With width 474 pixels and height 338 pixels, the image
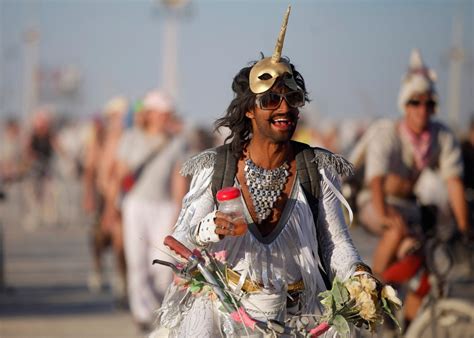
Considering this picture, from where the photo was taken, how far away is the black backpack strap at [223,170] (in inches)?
256

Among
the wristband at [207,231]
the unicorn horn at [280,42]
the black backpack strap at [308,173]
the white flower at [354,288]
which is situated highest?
the unicorn horn at [280,42]

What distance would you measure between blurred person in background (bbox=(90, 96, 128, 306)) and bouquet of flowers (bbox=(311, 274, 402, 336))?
28.0 feet

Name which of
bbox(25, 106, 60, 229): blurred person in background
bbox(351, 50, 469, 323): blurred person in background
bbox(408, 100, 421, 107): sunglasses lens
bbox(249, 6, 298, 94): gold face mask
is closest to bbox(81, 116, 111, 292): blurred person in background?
bbox(351, 50, 469, 323): blurred person in background

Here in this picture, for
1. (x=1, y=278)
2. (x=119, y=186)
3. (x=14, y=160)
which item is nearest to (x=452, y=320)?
(x=119, y=186)

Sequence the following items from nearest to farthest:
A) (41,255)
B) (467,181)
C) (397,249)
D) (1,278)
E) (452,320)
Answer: (452,320) → (397,249) → (467,181) → (1,278) → (41,255)

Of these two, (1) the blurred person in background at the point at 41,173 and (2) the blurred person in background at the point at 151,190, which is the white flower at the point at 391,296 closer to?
(2) the blurred person in background at the point at 151,190

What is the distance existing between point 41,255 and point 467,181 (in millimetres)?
9217

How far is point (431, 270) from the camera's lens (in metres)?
10.0

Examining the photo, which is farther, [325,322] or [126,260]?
[126,260]

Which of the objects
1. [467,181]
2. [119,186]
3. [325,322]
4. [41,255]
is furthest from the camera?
[41,255]

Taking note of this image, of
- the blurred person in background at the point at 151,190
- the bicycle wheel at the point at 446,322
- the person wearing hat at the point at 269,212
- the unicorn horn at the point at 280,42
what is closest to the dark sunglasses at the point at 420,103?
the bicycle wheel at the point at 446,322

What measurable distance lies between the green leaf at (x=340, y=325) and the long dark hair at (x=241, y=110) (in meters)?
1.00

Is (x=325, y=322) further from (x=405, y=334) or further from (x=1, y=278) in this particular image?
(x=1, y=278)

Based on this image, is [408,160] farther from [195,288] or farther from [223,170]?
[195,288]
